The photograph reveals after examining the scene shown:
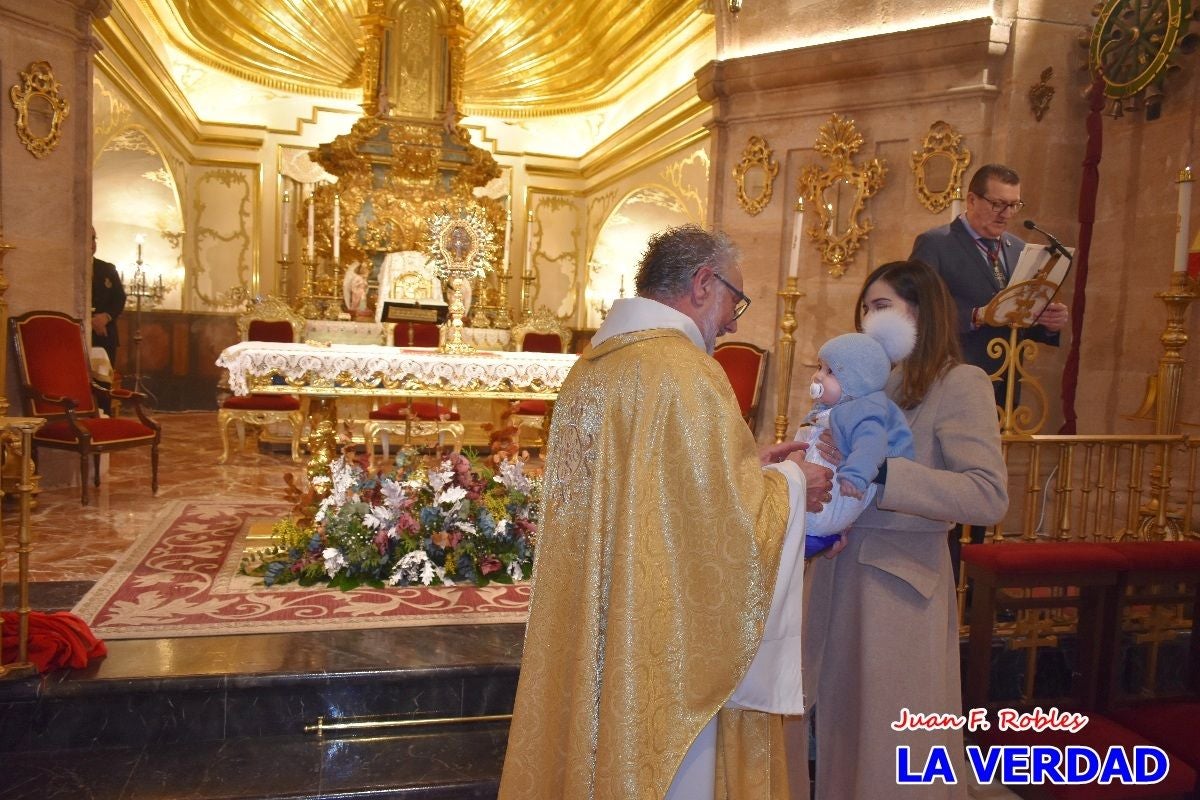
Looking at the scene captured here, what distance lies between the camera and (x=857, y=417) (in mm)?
1962

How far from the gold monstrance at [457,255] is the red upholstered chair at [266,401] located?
8.37 ft

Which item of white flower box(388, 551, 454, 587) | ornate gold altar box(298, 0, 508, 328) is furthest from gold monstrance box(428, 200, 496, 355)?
ornate gold altar box(298, 0, 508, 328)

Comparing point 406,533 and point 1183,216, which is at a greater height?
point 1183,216

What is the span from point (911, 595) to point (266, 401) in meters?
7.04

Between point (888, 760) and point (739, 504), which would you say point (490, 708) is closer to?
point (888, 760)

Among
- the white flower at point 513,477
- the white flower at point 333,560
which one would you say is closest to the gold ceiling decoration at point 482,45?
the white flower at point 513,477

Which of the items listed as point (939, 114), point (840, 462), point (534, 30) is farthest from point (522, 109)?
point (840, 462)

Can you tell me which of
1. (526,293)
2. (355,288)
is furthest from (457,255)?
(355,288)

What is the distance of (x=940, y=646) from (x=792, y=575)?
0.50 meters

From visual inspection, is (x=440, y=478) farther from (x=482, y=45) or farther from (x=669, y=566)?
(x=482, y=45)

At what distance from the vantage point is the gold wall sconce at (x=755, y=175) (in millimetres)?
7320

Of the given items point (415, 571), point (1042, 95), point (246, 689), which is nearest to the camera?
point (246, 689)

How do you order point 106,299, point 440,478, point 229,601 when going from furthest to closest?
point 106,299
point 440,478
point 229,601

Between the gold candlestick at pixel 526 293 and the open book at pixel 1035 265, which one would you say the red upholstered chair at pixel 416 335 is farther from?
the open book at pixel 1035 265
